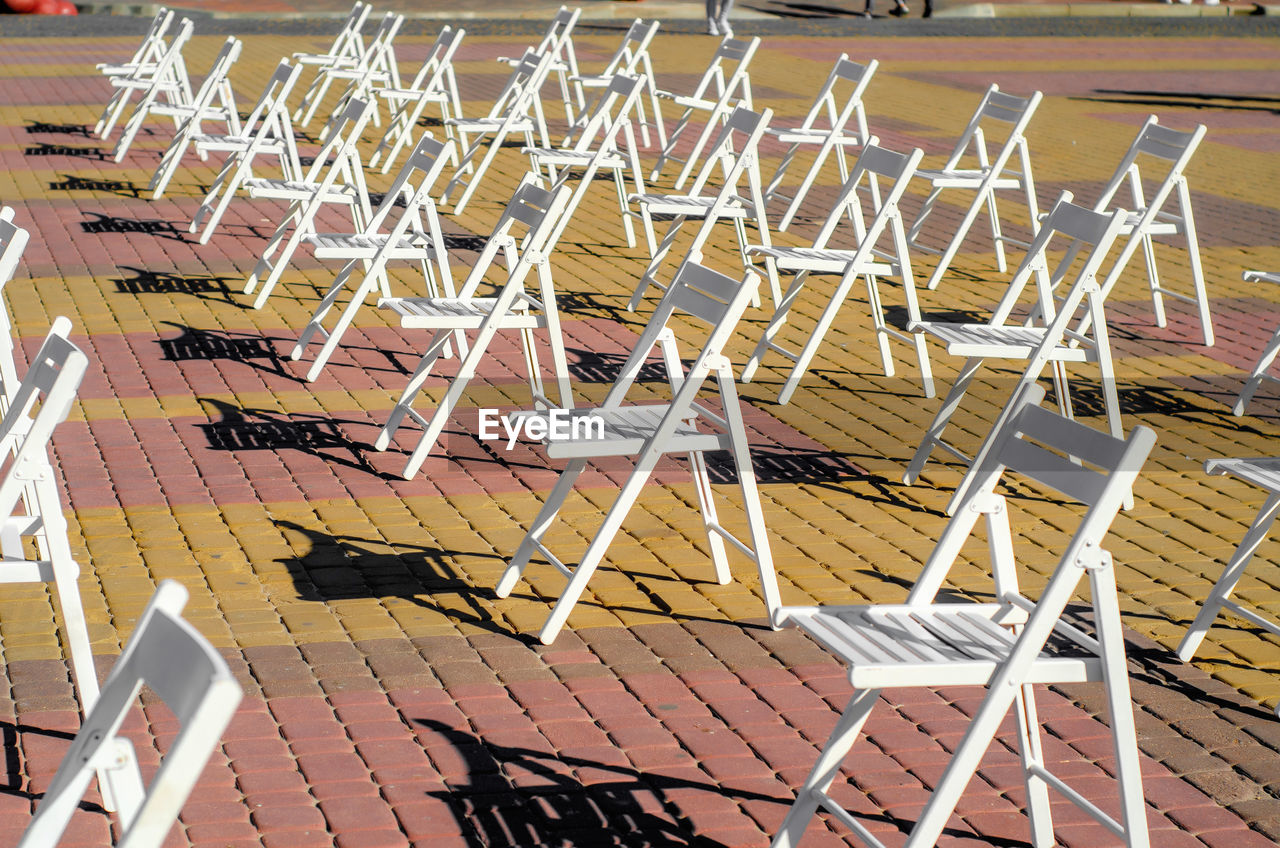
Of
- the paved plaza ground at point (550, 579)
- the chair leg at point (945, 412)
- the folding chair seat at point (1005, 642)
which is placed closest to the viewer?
the folding chair seat at point (1005, 642)

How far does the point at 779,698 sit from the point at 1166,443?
3458 mm

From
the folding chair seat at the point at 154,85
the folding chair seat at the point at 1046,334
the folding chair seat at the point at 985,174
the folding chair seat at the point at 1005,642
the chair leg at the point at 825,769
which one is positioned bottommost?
the folding chair seat at the point at 154,85

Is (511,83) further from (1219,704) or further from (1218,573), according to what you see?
(1219,704)

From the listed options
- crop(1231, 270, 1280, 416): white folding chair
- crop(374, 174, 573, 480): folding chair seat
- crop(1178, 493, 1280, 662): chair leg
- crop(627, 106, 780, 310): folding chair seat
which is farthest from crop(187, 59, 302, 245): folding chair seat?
crop(1178, 493, 1280, 662): chair leg

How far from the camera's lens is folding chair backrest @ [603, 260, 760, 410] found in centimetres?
473

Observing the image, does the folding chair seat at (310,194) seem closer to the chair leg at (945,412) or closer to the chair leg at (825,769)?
the chair leg at (945,412)

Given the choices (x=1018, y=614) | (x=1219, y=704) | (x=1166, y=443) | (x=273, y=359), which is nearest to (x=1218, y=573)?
(x=1219, y=704)

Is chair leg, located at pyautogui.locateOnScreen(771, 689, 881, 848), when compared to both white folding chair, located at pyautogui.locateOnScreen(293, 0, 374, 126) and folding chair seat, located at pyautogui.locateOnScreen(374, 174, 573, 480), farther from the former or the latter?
white folding chair, located at pyautogui.locateOnScreen(293, 0, 374, 126)

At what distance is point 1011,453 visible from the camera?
3.76 meters

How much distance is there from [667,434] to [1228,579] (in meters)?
1.82

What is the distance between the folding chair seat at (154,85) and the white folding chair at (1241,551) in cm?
1148

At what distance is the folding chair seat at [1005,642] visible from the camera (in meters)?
3.32

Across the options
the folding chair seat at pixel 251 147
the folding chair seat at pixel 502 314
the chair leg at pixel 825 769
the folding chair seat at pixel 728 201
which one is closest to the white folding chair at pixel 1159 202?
the folding chair seat at pixel 728 201

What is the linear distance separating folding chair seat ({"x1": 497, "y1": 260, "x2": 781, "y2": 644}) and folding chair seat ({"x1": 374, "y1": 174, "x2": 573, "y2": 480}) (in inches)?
38.7
